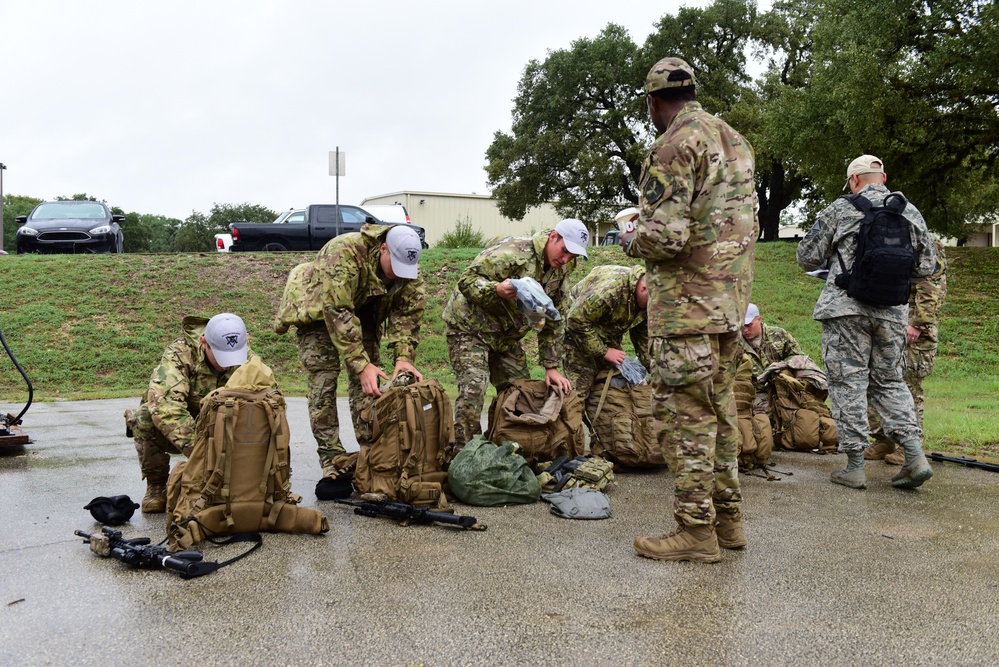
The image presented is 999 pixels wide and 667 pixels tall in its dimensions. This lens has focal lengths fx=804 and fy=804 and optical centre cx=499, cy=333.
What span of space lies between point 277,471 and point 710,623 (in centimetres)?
226

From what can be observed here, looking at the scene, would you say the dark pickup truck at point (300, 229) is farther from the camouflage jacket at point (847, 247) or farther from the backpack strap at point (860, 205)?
the backpack strap at point (860, 205)

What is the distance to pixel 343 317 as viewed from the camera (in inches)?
198

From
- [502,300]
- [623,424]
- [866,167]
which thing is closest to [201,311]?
[502,300]

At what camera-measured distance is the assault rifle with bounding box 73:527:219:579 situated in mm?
3584

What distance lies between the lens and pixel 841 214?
5492mm

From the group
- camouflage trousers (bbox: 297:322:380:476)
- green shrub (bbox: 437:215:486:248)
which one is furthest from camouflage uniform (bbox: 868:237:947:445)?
green shrub (bbox: 437:215:486:248)

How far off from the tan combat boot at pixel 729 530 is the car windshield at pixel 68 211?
19.2m

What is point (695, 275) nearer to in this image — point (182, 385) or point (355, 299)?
point (355, 299)

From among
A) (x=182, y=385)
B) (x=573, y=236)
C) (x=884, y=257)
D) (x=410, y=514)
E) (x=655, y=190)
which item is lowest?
(x=410, y=514)

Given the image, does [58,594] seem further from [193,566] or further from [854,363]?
[854,363]

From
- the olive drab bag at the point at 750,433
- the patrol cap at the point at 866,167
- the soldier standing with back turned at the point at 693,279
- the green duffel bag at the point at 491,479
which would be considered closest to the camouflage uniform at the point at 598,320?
the olive drab bag at the point at 750,433

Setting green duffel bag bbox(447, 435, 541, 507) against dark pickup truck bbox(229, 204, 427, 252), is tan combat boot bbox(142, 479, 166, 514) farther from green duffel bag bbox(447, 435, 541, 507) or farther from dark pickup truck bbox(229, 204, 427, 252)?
dark pickup truck bbox(229, 204, 427, 252)

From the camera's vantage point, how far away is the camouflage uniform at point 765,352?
7.13m

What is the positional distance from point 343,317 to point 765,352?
4242 mm
